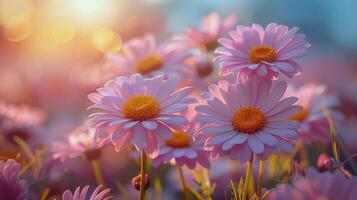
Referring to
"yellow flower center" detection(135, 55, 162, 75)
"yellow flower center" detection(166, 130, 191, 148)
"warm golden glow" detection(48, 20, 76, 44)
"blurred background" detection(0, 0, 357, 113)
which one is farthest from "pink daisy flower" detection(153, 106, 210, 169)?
"warm golden glow" detection(48, 20, 76, 44)

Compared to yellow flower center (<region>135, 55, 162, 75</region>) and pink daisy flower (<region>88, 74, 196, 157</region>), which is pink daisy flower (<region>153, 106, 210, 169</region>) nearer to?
pink daisy flower (<region>88, 74, 196, 157</region>)

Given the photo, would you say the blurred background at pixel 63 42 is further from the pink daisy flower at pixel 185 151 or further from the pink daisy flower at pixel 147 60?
the pink daisy flower at pixel 185 151

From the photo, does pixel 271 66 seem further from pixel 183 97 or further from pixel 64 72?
pixel 64 72

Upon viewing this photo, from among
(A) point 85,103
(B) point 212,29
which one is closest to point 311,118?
(B) point 212,29

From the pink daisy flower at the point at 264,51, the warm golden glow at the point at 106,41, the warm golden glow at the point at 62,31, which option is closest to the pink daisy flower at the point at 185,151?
the pink daisy flower at the point at 264,51

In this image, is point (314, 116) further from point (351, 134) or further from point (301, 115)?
point (351, 134)

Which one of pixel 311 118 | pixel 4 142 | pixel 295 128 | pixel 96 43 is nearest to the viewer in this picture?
pixel 295 128
